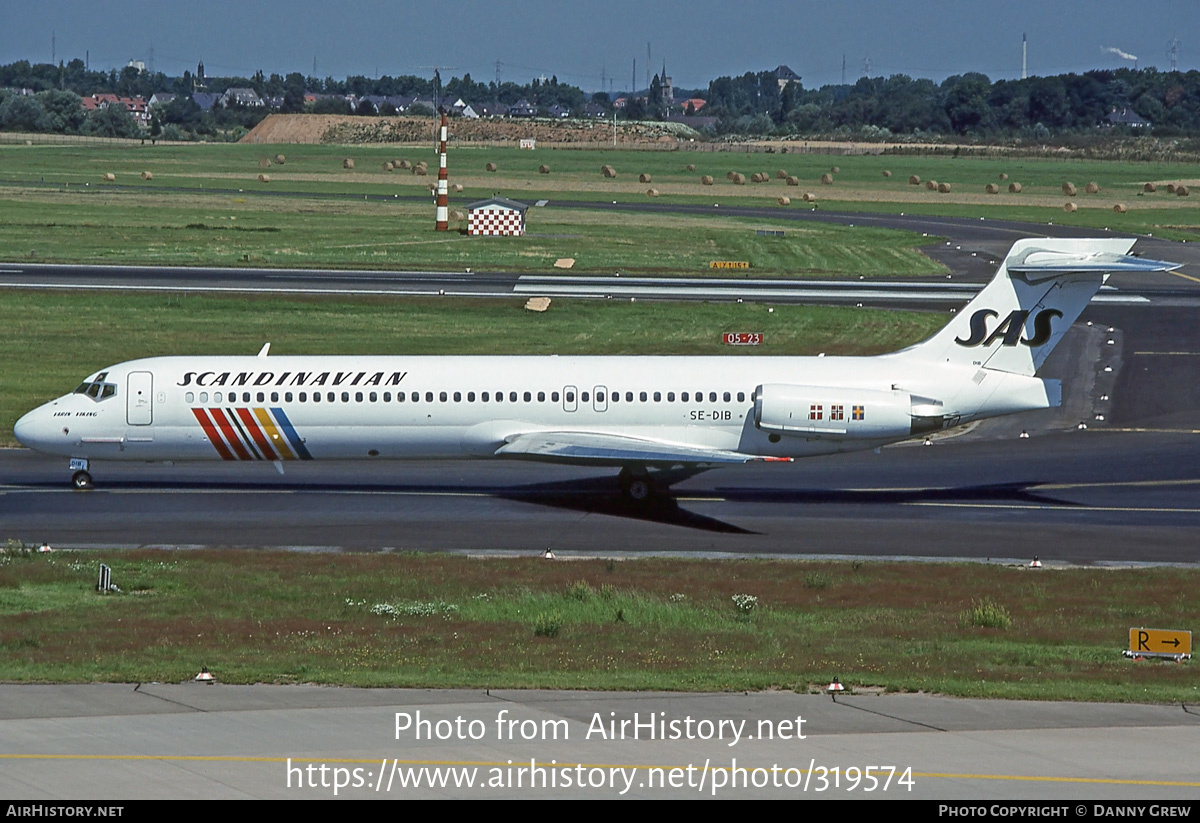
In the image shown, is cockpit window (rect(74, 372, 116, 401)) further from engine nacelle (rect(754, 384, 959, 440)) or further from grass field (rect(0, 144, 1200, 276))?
grass field (rect(0, 144, 1200, 276))

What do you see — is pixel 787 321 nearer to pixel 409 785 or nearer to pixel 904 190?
pixel 409 785

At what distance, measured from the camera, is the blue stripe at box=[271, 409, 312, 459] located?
33.8m

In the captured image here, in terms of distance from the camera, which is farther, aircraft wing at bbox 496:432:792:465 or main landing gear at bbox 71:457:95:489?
main landing gear at bbox 71:457:95:489

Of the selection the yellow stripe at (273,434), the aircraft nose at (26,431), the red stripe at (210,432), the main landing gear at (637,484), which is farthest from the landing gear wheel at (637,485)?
the aircraft nose at (26,431)

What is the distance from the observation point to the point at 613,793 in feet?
48.7

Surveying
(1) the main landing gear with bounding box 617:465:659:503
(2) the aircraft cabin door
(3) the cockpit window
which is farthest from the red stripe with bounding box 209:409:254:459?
(1) the main landing gear with bounding box 617:465:659:503

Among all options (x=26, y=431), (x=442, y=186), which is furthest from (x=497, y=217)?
(x=26, y=431)

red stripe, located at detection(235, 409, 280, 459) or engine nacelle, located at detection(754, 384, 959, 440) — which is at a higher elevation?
engine nacelle, located at detection(754, 384, 959, 440)

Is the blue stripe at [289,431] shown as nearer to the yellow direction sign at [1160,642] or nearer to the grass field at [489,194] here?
the yellow direction sign at [1160,642]

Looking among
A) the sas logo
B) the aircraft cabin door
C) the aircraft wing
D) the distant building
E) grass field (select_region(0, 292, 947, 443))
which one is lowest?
the aircraft wing

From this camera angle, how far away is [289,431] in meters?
33.9

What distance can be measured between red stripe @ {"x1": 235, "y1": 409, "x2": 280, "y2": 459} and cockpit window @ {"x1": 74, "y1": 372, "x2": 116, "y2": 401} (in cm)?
313

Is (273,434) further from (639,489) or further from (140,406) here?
(639,489)

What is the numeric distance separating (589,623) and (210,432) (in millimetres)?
14105
